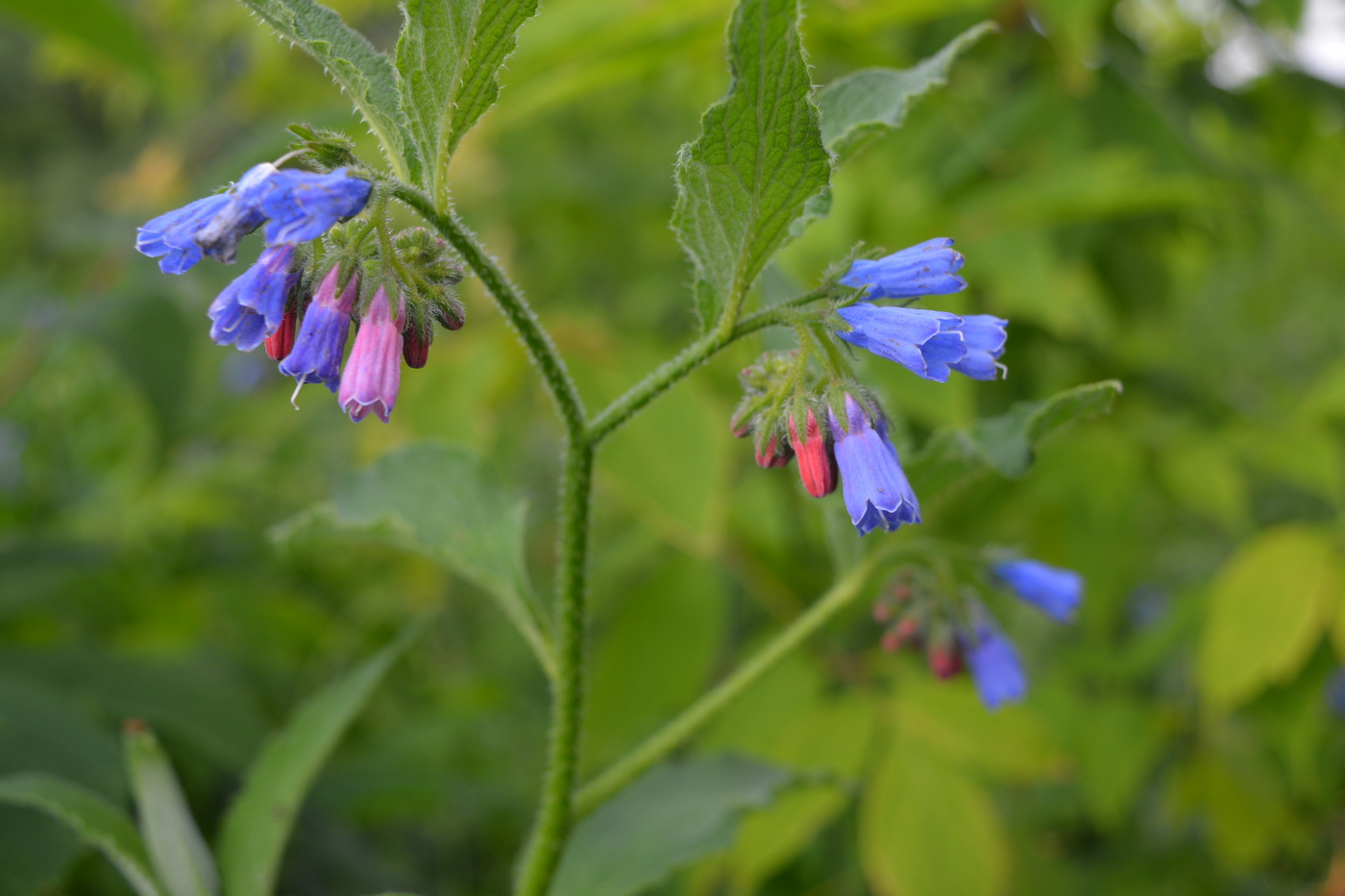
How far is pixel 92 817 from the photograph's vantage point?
1.18 metres

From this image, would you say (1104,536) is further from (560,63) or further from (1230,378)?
(1230,378)

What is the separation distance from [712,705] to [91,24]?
6.27 feet

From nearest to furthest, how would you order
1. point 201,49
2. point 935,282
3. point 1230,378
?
point 935,282 < point 201,49 < point 1230,378

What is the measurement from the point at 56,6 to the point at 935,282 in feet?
6.41

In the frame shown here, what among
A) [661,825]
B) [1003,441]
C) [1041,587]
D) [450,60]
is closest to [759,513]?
[1041,587]

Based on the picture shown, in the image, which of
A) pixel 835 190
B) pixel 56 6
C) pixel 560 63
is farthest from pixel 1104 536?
pixel 56 6

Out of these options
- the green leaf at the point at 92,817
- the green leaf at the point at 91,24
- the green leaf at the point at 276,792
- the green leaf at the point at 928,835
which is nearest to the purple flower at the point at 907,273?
the green leaf at the point at 276,792

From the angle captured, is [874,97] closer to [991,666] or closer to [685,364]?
[685,364]

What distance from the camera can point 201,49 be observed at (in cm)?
501

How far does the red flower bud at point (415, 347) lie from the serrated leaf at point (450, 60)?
0.18 metres

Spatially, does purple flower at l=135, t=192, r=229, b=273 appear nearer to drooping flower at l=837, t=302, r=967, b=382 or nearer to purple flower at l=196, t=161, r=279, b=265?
purple flower at l=196, t=161, r=279, b=265

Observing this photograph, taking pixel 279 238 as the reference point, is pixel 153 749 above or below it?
below

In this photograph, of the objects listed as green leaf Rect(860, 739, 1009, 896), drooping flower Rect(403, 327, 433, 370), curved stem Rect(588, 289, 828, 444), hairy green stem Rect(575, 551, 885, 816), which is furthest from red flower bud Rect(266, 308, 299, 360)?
green leaf Rect(860, 739, 1009, 896)

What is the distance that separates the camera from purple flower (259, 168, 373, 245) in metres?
0.85
